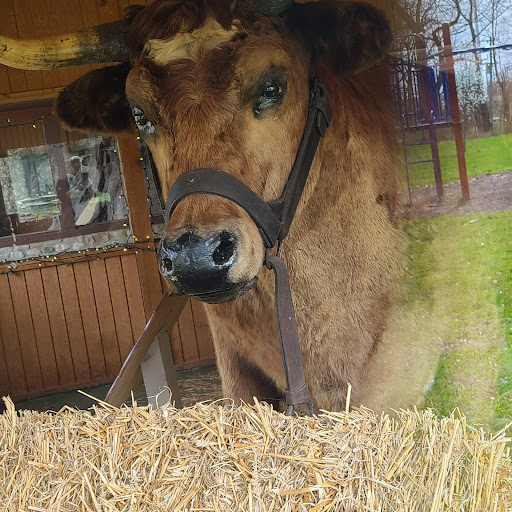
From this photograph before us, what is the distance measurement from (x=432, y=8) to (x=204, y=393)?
4583mm

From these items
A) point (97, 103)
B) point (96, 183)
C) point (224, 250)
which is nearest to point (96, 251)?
point (96, 183)

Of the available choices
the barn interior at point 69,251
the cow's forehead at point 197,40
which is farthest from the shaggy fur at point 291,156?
the barn interior at point 69,251

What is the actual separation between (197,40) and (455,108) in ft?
3.50

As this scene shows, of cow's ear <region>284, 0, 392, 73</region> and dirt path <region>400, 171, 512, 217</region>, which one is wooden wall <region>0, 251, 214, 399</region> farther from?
cow's ear <region>284, 0, 392, 73</region>

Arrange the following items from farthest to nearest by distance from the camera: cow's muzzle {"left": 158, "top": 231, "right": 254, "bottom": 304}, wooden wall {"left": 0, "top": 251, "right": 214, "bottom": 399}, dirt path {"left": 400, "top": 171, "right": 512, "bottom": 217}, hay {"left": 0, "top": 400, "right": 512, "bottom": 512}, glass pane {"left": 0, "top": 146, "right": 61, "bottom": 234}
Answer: wooden wall {"left": 0, "top": 251, "right": 214, "bottom": 399} < glass pane {"left": 0, "top": 146, "right": 61, "bottom": 234} < dirt path {"left": 400, "top": 171, "right": 512, "bottom": 217} < cow's muzzle {"left": 158, "top": 231, "right": 254, "bottom": 304} < hay {"left": 0, "top": 400, "right": 512, "bottom": 512}

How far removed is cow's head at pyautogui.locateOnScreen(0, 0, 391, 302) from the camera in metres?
2.11

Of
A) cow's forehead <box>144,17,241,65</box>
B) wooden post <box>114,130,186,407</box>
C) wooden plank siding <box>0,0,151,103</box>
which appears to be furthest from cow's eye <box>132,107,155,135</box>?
wooden plank siding <box>0,0,151,103</box>

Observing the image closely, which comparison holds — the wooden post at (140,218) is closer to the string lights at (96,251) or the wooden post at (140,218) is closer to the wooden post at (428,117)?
the string lights at (96,251)

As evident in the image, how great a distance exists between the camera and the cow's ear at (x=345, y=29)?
2.58m

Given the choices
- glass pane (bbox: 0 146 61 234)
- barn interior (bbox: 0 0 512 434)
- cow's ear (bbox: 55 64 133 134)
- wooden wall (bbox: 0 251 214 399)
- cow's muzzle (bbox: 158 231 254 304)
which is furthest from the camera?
wooden wall (bbox: 0 251 214 399)

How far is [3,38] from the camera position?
2.73m

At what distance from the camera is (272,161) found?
2467 millimetres

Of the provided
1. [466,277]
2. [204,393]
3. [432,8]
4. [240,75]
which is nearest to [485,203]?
[466,277]

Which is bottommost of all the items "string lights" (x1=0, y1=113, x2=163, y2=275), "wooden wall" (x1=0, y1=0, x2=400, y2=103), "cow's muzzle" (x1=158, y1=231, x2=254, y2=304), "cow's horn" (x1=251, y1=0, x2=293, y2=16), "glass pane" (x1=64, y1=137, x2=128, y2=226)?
"string lights" (x1=0, y1=113, x2=163, y2=275)
